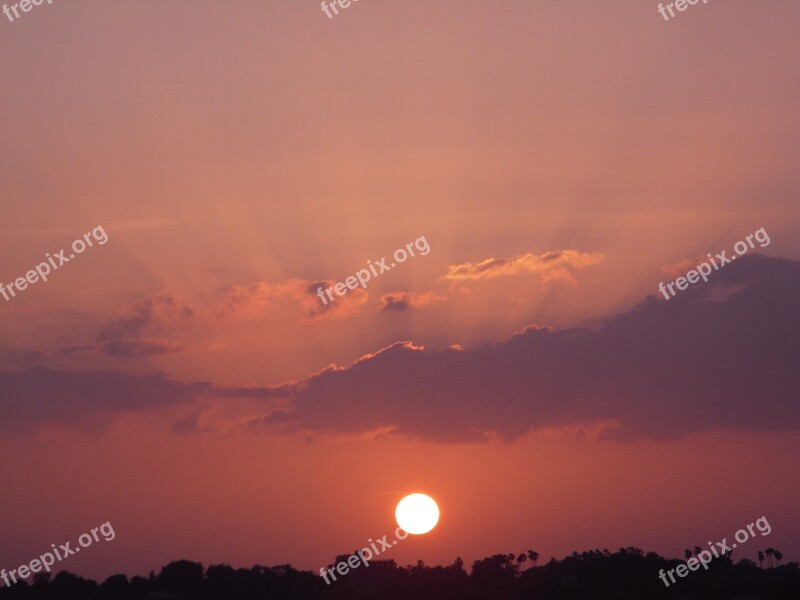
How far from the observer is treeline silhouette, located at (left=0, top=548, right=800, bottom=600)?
130250 millimetres

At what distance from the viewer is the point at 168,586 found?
136750 millimetres

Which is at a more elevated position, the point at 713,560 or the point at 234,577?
the point at 234,577

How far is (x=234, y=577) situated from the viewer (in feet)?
458

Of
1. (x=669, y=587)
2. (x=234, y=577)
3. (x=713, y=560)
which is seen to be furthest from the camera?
(x=713, y=560)

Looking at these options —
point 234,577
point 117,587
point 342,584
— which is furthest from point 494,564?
point 117,587

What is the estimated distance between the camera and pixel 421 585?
5276 inches

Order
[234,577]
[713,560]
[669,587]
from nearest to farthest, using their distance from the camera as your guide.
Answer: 1. [669,587]
2. [234,577]
3. [713,560]

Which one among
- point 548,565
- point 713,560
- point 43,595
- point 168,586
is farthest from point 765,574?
point 43,595

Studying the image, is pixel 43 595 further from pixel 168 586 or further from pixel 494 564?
pixel 494 564

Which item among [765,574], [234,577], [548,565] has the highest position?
[234,577]

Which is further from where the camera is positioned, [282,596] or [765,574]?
[765,574]

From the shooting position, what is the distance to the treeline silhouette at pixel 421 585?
130250mm

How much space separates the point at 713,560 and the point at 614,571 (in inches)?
1272

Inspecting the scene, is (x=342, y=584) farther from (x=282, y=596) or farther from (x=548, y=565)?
(x=548, y=565)
